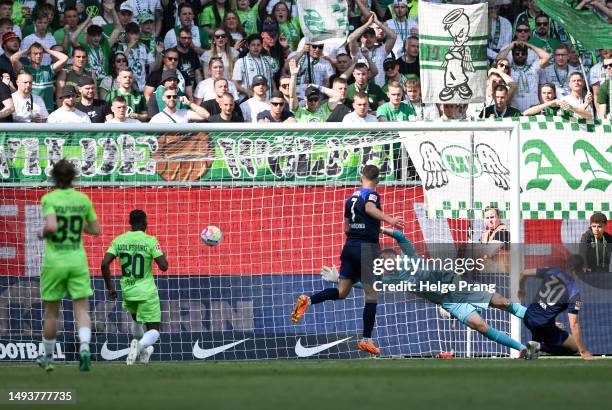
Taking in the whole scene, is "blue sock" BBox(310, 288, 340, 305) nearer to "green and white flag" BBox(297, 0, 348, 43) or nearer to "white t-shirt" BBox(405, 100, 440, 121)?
"white t-shirt" BBox(405, 100, 440, 121)

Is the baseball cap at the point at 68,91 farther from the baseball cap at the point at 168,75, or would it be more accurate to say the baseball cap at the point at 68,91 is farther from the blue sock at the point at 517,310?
the blue sock at the point at 517,310

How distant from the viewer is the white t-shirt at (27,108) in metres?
17.3

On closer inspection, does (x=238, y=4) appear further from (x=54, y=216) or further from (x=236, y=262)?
(x=54, y=216)

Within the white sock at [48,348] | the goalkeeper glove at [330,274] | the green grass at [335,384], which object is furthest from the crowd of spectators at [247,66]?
the white sock at [48,348]

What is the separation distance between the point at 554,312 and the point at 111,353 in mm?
5495

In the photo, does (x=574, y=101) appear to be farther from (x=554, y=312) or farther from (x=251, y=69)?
(x=554, y=312)

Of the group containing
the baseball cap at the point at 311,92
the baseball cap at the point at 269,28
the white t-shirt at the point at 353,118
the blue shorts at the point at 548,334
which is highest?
the baseball cap at the point at 269,28

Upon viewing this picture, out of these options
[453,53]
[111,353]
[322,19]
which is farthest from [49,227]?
[322,19]

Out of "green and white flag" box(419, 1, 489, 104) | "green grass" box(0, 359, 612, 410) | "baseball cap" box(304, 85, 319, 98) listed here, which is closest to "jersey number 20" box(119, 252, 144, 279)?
"green grass" box(0, 359, 612, 410)

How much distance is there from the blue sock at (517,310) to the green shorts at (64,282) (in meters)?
5.44

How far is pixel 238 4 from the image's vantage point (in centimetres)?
1991

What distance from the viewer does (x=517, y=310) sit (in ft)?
49.2

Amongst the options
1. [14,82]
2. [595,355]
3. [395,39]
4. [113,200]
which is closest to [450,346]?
[595,355]

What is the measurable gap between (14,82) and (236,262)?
451 centimetres
